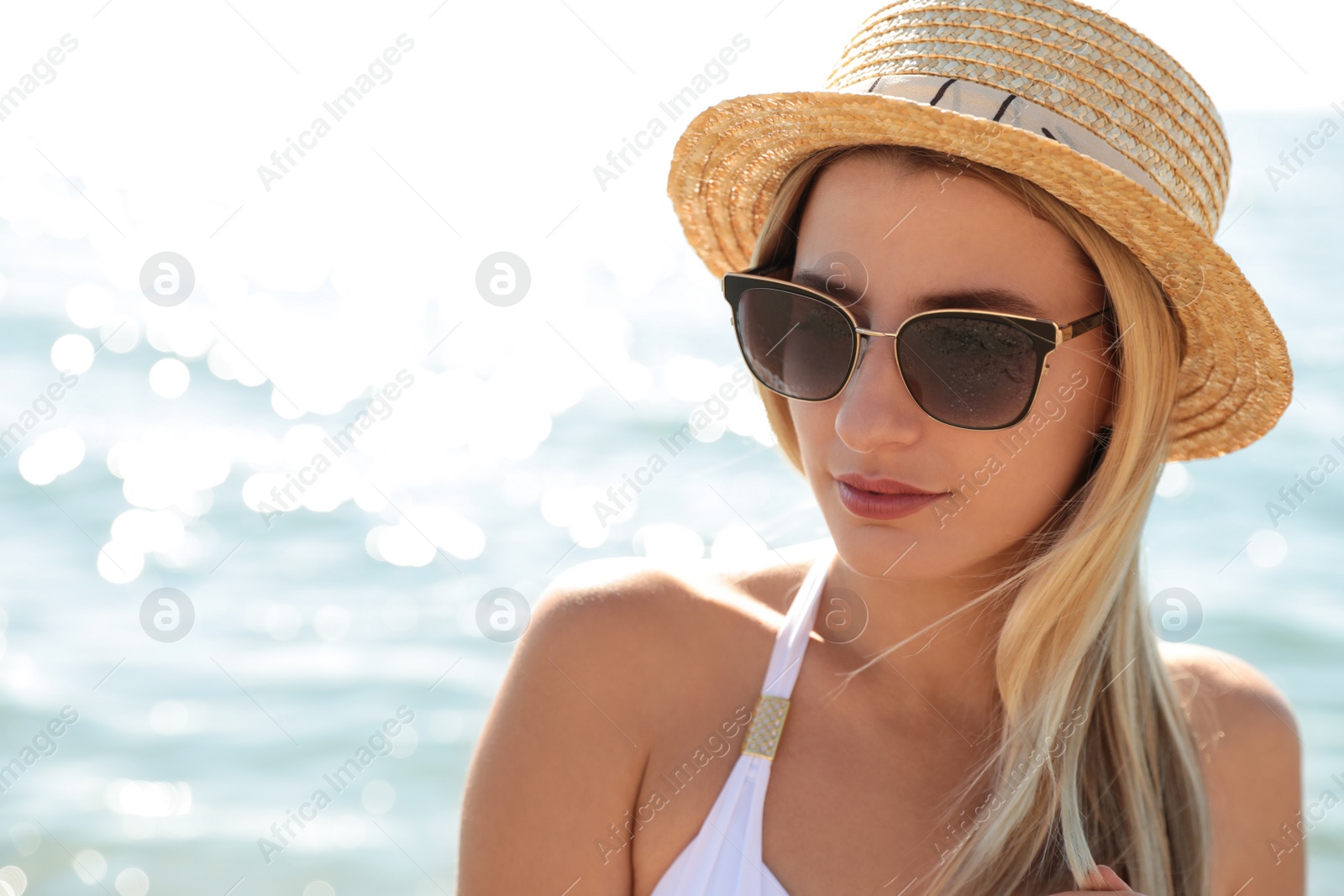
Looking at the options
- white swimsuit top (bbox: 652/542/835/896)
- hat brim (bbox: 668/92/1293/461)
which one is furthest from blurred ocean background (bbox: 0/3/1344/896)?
white swimsuit top (bbox: 652/542/835/896)

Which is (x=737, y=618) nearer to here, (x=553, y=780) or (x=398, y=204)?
(x=553, y=780)

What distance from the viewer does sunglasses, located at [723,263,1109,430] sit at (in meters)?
2.00

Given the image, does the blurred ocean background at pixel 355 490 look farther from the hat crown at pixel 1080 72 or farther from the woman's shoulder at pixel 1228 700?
the woman's shoulder at pixel 1228 700

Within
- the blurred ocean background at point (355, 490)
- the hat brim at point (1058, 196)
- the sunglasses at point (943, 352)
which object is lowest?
the blurred ocean background at point (355, 490)

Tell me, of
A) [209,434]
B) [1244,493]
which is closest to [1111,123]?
[1244,493]

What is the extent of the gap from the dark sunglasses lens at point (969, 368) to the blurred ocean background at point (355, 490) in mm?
636

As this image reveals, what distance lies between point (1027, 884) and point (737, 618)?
0.70 meters

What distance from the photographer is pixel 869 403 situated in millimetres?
2068

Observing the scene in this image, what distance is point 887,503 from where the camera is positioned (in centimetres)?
210

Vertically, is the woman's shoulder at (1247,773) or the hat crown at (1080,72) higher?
the hat crown at (1080,72)

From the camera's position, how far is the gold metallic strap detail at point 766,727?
7.23 feet

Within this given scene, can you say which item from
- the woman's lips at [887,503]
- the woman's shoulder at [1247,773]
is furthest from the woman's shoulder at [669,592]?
the woman's shoulder at [1247,773]

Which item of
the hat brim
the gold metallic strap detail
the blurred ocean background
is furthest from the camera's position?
the blurred ocean background

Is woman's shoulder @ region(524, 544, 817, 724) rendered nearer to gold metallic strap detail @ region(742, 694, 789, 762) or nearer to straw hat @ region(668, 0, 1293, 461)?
gold metallic strap detail @ region(742, 694, 789, 762)
